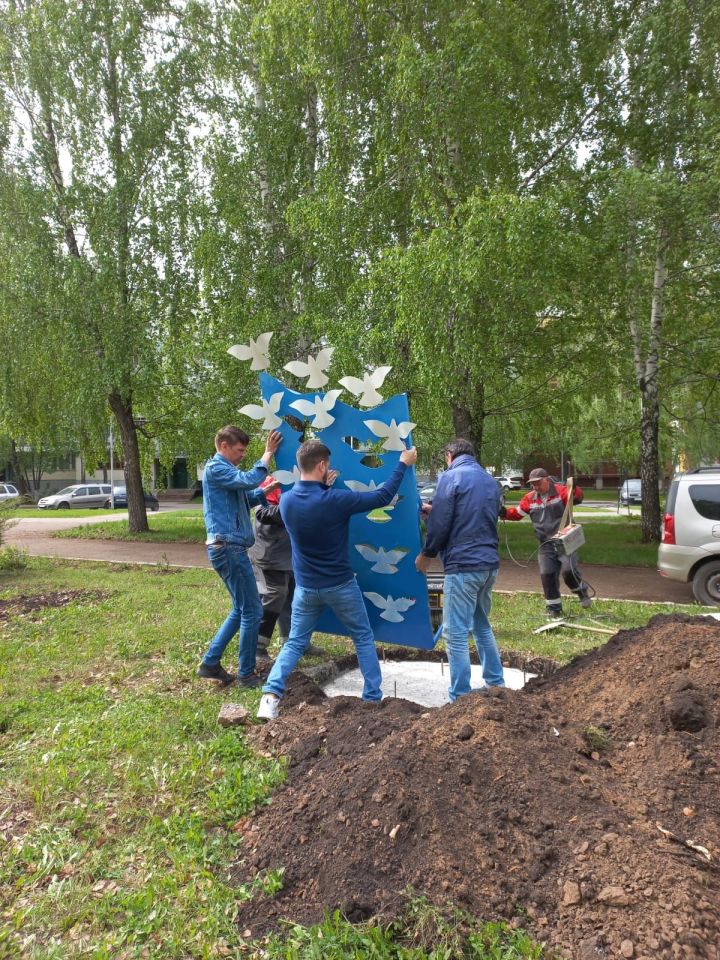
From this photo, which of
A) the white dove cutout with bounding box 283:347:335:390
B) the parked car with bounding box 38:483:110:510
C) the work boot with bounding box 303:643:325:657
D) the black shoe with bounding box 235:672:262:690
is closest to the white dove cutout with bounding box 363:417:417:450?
the white dove cutout with bounding box 283:347:335:390

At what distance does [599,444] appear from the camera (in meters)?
27.5

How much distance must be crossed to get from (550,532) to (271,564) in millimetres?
3583

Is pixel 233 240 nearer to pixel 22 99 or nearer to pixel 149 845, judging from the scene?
pixel 22 99

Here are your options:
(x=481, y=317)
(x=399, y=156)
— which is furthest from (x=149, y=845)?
(x=399, y=156)

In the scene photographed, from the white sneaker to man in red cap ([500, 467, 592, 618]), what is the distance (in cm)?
393

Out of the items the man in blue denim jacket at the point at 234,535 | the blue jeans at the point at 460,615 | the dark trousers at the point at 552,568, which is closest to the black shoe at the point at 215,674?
the man in blue denim jacket at the point at 234,535

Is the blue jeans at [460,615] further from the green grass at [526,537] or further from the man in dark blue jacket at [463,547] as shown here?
the green grass at [526,537]

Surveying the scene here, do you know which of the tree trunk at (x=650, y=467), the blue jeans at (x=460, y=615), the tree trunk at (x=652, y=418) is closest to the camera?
the blue jeans at (x=460, y=615)

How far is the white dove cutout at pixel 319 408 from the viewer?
5.18m

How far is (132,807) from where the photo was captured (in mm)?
3416

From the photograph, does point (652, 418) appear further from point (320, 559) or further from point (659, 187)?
point (320, 559)

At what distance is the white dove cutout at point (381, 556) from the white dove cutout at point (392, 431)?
844 mm

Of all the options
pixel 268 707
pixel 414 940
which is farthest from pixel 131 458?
pixel 414 940

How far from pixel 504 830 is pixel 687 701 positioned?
4.66 feet
